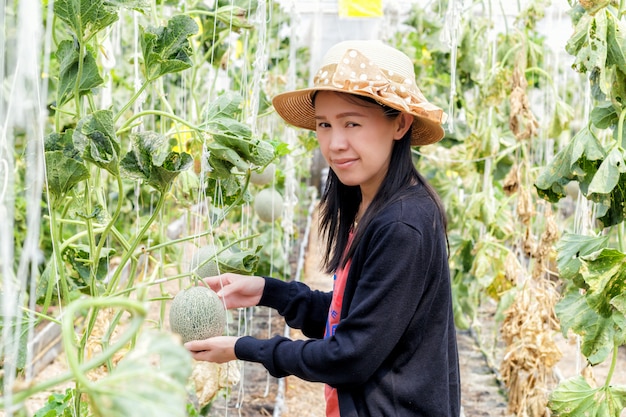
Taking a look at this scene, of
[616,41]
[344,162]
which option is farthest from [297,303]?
[616,41]

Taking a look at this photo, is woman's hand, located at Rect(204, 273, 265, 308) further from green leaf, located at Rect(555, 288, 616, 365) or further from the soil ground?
the soil ground

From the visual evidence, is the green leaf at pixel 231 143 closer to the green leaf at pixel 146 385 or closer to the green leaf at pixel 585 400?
the green leaf at pixel 146 385

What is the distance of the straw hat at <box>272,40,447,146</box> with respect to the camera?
1537 millimetres

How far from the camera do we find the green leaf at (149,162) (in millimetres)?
1318

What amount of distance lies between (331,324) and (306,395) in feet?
6.69

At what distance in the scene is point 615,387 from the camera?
6.33ft

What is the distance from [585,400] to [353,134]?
0.96m

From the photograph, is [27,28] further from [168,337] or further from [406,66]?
[406,66]

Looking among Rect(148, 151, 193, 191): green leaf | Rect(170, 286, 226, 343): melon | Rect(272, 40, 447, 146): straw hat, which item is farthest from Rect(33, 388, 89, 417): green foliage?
Rect(272, 40, 447, 146): straw hat

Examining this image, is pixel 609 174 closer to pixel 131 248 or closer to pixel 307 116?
pixel 307 116

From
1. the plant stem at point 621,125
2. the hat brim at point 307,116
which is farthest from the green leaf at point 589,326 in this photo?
the hat brim at point 307,116

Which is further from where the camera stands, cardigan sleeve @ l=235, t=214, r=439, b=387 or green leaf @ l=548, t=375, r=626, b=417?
green leaf @ l=548, t=375, r=626, b=417

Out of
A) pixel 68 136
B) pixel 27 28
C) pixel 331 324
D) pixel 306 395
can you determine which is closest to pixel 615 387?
pixel 331 324

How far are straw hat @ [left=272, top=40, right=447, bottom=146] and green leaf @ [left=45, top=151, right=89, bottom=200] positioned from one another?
20.9 inches
